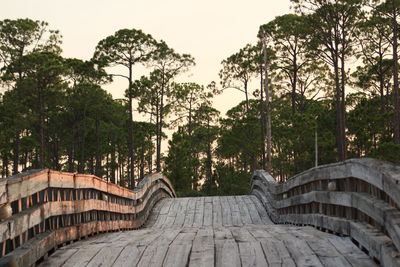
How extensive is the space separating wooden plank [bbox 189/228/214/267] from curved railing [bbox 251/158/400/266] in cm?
141

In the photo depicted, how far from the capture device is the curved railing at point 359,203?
412 cm

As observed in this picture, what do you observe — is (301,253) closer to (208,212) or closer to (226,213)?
(226,213)

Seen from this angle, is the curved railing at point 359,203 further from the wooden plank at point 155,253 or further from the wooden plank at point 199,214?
the wooden plank at point 199,214

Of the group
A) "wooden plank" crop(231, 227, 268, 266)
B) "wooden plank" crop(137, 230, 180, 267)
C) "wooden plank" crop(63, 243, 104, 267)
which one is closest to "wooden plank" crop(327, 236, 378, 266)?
"wooden plank" crop(231, 227, 268, 266)

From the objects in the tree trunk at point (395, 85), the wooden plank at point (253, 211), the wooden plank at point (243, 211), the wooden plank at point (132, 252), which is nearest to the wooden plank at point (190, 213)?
the wooden plank at point (243, 211)

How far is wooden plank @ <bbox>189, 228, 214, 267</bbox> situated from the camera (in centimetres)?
483

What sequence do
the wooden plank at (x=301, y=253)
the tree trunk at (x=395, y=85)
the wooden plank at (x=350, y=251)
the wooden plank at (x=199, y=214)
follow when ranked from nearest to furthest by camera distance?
1. the wooden plank at (x=350, y=251)
2. the wooden plank at (x=301, y=253)
3. the wooden plank at (x=199, y=214)
4. the tree trunk at (x=395, y=85)

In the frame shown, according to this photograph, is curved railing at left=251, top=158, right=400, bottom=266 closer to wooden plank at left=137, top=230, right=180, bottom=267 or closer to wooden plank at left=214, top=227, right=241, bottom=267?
wooden plank at left=214, top=227, right=241, bottom=267

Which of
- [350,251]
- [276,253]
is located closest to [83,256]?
[276,253]

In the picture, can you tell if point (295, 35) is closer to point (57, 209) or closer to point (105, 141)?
point (105, 141)

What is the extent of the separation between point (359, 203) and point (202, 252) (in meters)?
1.63

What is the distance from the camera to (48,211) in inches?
226

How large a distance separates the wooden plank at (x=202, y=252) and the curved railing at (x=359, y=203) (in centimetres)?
141

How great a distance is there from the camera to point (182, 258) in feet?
16.5
